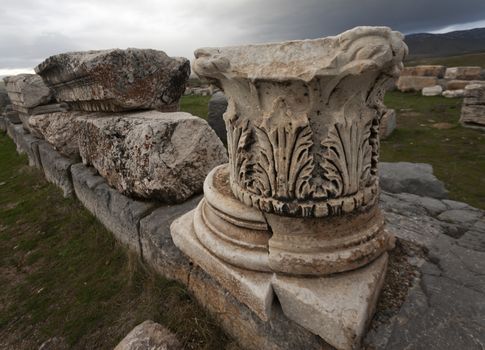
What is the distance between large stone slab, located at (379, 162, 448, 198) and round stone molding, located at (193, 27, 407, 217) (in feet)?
7.42

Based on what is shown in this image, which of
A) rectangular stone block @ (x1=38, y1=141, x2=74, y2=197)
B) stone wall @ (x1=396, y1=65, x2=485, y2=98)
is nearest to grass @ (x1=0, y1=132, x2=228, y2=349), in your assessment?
rectangular stone block @ (x1=38, y1=141, x2=74, y2=197)

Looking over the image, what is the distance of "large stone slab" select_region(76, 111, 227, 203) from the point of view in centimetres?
249

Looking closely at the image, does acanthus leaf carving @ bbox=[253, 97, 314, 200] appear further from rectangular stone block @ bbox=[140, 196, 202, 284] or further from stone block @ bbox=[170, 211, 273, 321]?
rectangular stone block @ bbox=[140, 196, 202, 284]

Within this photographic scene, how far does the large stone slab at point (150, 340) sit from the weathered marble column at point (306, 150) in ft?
1.84

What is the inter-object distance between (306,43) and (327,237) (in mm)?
886

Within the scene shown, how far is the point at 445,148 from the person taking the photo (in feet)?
21.7

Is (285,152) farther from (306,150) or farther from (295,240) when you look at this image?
(295,240)

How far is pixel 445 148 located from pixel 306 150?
22.1ft

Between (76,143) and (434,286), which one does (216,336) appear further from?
(76,143)

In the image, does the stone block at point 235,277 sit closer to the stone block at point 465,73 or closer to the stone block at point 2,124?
the stone block at point 2,124

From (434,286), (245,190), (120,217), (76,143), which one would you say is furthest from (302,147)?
(76,143)

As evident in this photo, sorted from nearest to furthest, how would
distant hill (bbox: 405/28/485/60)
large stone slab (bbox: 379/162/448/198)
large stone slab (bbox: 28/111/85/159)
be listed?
1. large stone slab (bbox: 379/162/448/198)
2. large stone slab (bbox: 28/111/85/159)
3. distant hill (bbox: 405/28/485/60)

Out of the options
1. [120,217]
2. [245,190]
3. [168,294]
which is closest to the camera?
[245,190]

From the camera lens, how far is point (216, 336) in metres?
1.82
